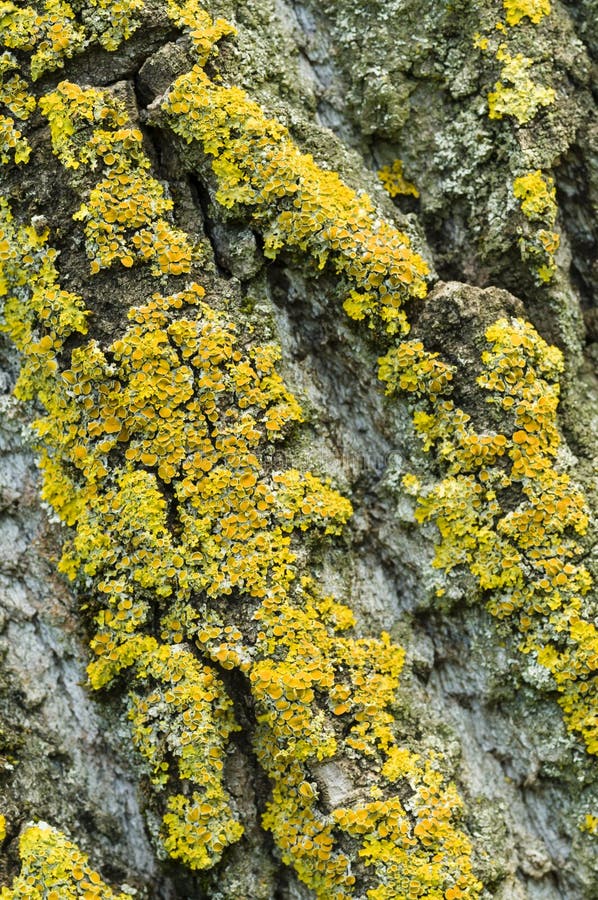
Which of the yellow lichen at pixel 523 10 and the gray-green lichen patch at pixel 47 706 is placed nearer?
the gray-green lichen patch at pixel 47 706

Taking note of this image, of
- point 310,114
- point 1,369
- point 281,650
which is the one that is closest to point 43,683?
point 281,650

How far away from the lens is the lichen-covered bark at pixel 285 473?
3268 mm

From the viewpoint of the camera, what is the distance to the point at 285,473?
11.3 feet

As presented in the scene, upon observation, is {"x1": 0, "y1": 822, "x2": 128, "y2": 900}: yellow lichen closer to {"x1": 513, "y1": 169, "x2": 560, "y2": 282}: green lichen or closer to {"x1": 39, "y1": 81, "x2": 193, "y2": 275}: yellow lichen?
{"x1": 39, "y1": 81, "x2": 193, "y2": 275}: yellow lichen

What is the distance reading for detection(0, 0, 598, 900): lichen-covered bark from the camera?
327 cm

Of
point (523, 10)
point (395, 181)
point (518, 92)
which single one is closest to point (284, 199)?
point (395, 181)

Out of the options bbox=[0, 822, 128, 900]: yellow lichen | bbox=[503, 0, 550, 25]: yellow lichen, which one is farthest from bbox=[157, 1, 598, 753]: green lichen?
bbox=[0, 822, 128, 900]: yellow lichen

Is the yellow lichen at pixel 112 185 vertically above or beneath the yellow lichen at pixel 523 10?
beneath

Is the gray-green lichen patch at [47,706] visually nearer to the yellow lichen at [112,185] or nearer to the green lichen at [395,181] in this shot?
the yellow lichen at [112,185]

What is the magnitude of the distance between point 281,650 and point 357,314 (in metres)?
1.40

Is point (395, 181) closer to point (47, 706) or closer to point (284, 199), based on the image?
point (284, 199)

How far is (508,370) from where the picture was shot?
136 inches

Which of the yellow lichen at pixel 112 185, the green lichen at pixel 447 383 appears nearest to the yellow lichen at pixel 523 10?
the green lichen at pixel 447 383

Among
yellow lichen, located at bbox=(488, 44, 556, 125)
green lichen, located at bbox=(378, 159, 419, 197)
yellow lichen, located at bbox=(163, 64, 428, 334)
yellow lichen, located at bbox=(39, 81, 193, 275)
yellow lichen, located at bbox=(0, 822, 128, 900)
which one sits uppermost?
yellow lichen, located at bbox=(488, 44, 556, 125)
